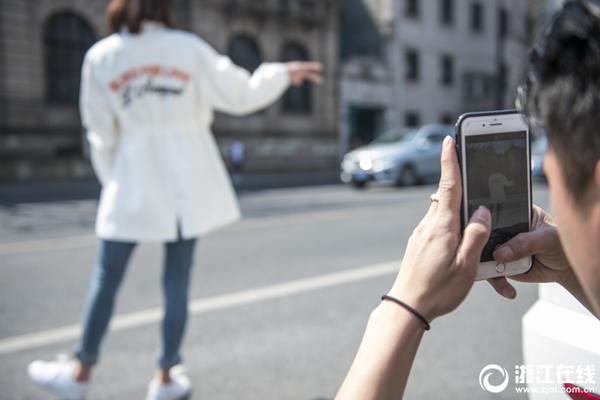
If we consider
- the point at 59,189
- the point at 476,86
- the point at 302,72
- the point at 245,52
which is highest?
the point at 245,52

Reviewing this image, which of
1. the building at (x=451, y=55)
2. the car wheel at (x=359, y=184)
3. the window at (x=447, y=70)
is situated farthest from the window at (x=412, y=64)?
the car wheel at (x=359, y=184)

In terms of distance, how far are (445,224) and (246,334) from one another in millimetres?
3005

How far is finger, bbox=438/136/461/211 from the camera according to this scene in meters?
1.02

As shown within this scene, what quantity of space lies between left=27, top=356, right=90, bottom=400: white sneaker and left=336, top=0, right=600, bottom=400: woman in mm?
2018

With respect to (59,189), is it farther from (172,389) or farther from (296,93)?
(172,389)

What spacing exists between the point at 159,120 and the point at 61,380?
125 centimetres

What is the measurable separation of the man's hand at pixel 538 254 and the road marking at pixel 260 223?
21.8 ft

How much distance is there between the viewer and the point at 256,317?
421 cm

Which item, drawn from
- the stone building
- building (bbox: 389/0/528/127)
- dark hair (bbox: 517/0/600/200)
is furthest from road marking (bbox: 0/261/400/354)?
building (bbox: 389/0/528/127)

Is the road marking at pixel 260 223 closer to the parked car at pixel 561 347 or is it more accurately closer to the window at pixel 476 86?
the parked car at pixel 561 347

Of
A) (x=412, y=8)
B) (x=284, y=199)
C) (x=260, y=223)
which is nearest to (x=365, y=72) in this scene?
(x=412, y=8)

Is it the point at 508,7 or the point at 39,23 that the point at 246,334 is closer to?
the point at 39,23

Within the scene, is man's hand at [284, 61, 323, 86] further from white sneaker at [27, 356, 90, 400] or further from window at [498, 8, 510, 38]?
window at [498, 8, 510, 38]

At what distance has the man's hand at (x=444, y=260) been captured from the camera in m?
0.98
